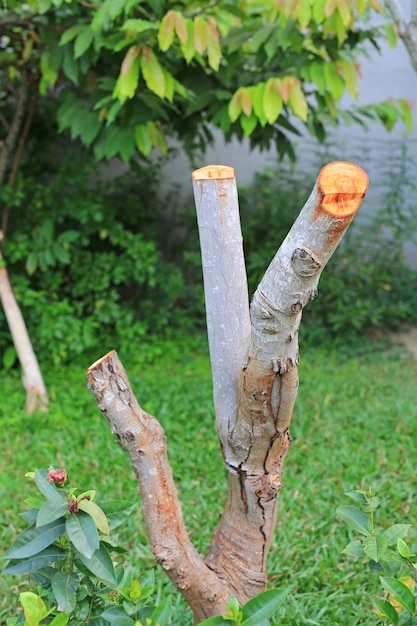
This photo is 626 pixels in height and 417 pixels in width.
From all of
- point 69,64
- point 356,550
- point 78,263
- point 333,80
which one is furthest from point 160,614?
point 78,263

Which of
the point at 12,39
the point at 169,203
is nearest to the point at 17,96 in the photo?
the point at 12,39

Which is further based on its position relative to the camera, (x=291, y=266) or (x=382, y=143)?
(x=382, y=143)

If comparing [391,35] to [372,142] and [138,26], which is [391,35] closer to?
[138,26]

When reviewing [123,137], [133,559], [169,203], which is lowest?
[133,559]

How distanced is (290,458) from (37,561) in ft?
6.50

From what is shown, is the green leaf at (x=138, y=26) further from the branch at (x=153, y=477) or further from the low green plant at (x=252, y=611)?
the low green plant at (x=252, y=611)

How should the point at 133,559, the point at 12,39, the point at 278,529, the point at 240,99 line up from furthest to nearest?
the point at 12,39 → the point at 240,99 → the point at 278,529 → the point at 133,559

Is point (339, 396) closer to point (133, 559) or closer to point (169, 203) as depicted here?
point (133, 559)

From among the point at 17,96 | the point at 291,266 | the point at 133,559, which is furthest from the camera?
the point at 17,96

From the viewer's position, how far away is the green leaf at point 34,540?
1283 millimetres

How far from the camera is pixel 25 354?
3.88 m

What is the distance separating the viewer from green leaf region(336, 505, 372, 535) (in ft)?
4.83

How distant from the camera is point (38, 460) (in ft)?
10.5

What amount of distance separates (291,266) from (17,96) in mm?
3484
